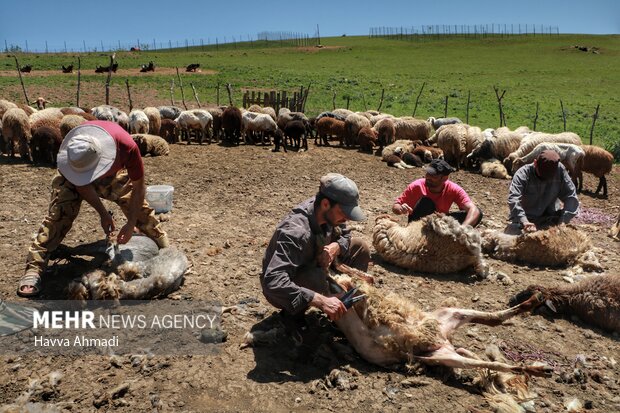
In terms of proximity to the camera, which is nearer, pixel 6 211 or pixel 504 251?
pixel 504 251

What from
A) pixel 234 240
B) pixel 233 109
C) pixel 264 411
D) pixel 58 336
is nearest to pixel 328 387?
pixel 264 411

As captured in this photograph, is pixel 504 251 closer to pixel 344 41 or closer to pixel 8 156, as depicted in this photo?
pixel 8 156

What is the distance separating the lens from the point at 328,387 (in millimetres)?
3658

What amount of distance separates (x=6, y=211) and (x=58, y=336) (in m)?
4.41

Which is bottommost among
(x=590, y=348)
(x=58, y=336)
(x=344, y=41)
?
(x=590, y=348)

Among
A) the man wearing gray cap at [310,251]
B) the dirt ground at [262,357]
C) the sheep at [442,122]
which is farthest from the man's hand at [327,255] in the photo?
the sheep at [442,122]

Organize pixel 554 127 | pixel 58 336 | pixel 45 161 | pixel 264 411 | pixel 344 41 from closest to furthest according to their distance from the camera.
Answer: pixel 264 411 → pixel 58 336 → pixel 45 161 → pixel 554 127 → pixel 344 41

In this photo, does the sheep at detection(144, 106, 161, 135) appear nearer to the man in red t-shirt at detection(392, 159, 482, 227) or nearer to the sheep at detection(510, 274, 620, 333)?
the man in red t-shirt at detection(392, 159, 482, 227)

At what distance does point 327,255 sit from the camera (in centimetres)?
400

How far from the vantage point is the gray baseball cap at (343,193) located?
12.0ft

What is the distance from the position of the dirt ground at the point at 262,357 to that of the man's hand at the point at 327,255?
66 cm

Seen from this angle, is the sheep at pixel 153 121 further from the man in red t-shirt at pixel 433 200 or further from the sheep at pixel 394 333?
the sheep at pixel 394 333

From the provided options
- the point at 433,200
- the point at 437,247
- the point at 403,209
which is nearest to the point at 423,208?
the point at 433,200

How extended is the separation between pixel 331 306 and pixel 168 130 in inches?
495
